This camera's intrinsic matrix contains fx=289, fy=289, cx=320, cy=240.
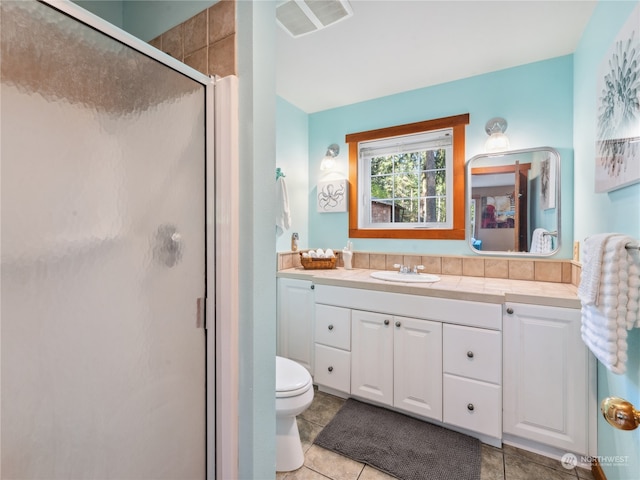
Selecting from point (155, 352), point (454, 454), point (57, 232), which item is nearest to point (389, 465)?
point (454, 454)

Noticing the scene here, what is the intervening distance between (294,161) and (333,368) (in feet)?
5.97

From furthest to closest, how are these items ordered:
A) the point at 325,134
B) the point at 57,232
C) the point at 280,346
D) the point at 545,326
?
the point at 325,134
the point at 280,346
the point at 545,326
the point at 57,232

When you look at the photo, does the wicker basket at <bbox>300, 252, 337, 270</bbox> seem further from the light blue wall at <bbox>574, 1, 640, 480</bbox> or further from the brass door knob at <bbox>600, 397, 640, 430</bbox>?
the brass door knob at <bbox>600, 397, 640, 430</bbox>

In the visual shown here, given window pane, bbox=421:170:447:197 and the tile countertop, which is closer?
the tile countertop

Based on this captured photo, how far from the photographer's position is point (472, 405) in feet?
5.47

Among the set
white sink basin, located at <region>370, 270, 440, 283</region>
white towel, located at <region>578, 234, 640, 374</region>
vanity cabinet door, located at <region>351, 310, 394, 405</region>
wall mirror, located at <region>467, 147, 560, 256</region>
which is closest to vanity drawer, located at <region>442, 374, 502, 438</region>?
vanity cabinet door, located at <region>351, 310, 394, 405</region>

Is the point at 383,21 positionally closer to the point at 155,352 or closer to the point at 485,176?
the point at 485,176

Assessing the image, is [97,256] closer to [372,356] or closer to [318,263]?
[372,356]

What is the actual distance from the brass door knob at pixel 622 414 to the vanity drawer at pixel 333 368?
1554 mm

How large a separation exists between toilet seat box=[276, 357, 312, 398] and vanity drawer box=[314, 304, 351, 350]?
49 cm

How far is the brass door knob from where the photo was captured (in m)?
0.59

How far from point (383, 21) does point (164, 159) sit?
1491mm

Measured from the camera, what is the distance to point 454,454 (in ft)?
5.21

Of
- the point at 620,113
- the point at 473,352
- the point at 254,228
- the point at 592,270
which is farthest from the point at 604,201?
the point at 254,228
